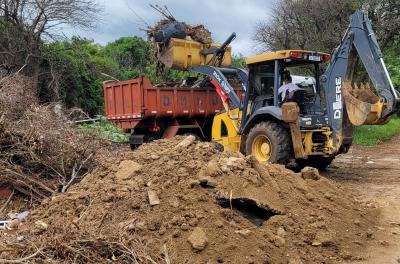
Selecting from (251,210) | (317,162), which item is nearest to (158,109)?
(317,162)

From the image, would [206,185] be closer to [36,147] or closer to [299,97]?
[36,147]

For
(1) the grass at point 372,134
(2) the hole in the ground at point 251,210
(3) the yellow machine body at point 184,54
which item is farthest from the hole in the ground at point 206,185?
(1) the grass at point 372,134

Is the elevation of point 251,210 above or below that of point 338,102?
below

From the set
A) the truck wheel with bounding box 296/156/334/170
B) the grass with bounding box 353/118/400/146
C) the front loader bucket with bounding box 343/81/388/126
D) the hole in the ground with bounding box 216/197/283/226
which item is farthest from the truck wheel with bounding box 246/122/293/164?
the grass with bounding box 353/118/400/146

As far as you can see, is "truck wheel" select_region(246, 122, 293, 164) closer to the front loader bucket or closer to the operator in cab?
the operator in cab

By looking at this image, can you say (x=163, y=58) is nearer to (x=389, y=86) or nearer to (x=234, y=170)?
(x=389, y=86)

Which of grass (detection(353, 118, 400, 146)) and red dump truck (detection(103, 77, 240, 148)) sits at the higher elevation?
red dump truck (detection(103, 77, 240, 148))

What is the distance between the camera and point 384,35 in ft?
68.2

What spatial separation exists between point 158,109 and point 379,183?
5127 millimetres

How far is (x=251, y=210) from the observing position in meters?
5.69

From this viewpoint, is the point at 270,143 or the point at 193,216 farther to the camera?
the point at 270,143

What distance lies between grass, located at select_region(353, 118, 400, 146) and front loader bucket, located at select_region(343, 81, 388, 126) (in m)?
8.65

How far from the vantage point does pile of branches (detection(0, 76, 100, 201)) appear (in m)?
7.26

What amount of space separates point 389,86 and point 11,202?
6.10 m
